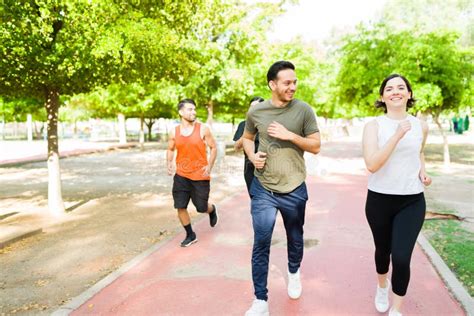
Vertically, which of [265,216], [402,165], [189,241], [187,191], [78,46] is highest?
[78,46]

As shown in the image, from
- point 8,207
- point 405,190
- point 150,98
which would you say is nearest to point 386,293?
point 405,190

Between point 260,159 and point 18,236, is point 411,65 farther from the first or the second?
point 18,236

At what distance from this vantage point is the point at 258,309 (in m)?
3.57

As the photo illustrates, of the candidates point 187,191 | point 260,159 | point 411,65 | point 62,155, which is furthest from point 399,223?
point 62,155

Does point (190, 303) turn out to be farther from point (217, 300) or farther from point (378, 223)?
point (378, 223)

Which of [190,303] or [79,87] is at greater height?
[79,87]

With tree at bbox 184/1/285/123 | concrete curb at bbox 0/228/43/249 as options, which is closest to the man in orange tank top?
concrete curb at bbox 0/228/43/249

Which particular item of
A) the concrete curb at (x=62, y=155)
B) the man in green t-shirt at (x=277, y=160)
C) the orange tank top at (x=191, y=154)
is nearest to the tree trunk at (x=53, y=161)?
the orange tank top at (x=191, y=154)

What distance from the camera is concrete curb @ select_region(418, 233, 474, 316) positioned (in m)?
3.77

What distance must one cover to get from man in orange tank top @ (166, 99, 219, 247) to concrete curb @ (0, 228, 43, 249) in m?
2.47

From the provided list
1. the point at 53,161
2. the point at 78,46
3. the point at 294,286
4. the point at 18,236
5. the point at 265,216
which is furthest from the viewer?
the point at 53,161

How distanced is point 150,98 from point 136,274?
2133 centimetres

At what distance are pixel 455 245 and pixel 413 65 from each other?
10.4m

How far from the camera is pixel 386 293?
12.3 feet
